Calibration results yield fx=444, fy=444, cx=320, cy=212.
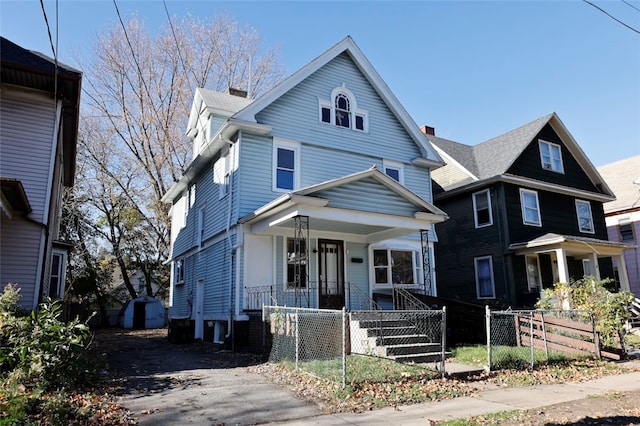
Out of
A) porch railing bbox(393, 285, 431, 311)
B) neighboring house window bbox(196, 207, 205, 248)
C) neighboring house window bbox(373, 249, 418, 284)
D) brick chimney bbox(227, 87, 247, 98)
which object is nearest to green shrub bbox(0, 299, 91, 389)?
porch railing bbox(393, 285, 431, 311)

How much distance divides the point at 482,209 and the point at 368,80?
789cm

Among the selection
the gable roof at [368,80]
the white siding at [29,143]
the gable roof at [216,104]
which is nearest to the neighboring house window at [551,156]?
the gable roof at [368,80]

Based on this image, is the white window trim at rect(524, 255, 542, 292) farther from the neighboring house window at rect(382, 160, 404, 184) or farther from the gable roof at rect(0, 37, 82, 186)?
the gable roof at rect(0, 37, 82, 186)

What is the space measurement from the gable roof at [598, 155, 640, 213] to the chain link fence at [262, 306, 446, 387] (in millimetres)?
21721

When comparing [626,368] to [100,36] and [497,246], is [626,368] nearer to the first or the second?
[497,246]

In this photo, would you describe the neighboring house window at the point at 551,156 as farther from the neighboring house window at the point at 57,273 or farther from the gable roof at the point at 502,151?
the neighboring house window at the point at 57,273

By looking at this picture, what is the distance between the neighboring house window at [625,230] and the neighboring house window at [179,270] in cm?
2519

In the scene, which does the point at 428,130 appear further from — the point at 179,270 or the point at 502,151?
the point at 179,270

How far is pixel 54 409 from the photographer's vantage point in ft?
18.5

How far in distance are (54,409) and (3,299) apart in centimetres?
294

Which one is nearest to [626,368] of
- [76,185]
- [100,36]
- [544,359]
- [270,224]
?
[544,359]

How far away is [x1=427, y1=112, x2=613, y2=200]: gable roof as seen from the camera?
64.5 feet

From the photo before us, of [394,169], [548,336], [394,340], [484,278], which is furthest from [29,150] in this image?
[484,278]

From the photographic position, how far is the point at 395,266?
15.8m
